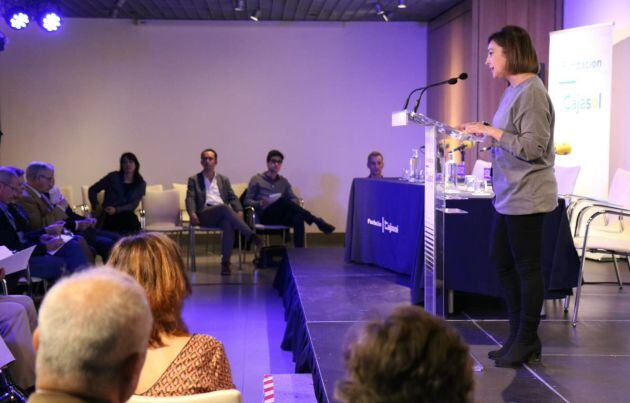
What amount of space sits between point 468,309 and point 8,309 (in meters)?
2.53

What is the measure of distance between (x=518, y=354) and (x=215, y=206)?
4595mm

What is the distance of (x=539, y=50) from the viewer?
24.4 feet

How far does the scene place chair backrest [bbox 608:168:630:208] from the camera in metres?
4.74

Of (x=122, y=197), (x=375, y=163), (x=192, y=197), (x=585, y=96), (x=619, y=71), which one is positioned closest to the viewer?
(x=585, y=96)

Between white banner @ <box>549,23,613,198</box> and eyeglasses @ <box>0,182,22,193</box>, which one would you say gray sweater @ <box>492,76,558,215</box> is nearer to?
eyeglasses @ <box>0,182,22,193</box>

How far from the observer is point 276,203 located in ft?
25.1

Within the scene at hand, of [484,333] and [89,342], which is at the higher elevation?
[89,342]

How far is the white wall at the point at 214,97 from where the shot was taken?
358 inches

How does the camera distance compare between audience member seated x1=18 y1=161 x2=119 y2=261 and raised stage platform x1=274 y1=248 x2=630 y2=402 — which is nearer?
raised stage platform x1=274 y1=248 x2=630 y2=402

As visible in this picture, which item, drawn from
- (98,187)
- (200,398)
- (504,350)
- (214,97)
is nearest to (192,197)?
(98,187)

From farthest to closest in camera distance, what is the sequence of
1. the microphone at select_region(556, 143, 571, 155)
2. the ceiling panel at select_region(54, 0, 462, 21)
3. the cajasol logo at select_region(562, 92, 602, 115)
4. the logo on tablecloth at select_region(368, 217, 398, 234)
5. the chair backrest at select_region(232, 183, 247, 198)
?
the chair backrest at select_region(232, 183, 247, 198)
the ceiling panel at select_region(54, 0, 462, 21)
the cajasol logo at select_region(562, 92, 602, 115)
the microphone at select_region(556, 143, 571, 155)
the logo on tablecloth at select_region(368, 217, 398, 234)

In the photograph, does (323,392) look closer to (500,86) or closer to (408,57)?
(500,86)

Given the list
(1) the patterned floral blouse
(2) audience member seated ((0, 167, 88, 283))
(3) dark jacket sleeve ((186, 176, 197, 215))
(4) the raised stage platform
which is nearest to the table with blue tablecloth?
(4) the raised stage platform

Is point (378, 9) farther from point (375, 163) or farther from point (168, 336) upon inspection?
point (168, 336)
